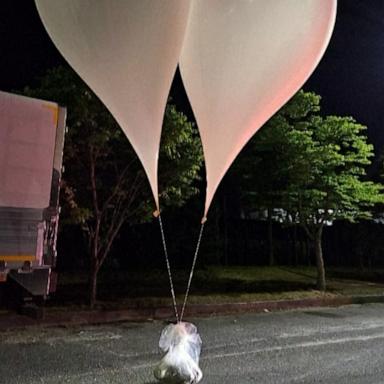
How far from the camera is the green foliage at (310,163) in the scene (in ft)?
44.7

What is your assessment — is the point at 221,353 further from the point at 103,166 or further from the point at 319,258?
the point at 319,258

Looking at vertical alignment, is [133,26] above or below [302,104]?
below

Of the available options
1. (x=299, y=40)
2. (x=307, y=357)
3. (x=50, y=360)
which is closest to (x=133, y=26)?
(x=299, y=40)

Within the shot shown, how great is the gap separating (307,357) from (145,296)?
5651 mm

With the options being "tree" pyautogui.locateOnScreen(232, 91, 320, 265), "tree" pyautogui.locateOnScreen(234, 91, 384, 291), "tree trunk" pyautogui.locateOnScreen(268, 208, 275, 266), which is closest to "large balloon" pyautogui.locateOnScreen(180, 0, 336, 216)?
"tree" pyautogui.locateOnScreen(232, 91, 320, 265)

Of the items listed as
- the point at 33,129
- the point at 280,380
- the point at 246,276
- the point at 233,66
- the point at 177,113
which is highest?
the point at 177,113

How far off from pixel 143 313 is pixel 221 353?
3.38 meters

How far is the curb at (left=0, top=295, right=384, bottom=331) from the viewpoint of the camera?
866 centimetres

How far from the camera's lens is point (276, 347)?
760cm

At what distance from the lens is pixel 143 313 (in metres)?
10.1

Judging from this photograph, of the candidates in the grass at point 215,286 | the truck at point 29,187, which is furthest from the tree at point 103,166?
the truck at point 29,187

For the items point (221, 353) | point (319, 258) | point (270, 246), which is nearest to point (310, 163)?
point (319, 258)

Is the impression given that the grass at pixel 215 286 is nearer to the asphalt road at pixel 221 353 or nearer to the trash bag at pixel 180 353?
the asphalt road at pixel 221 353

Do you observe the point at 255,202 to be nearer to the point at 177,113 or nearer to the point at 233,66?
the point at 177,113
